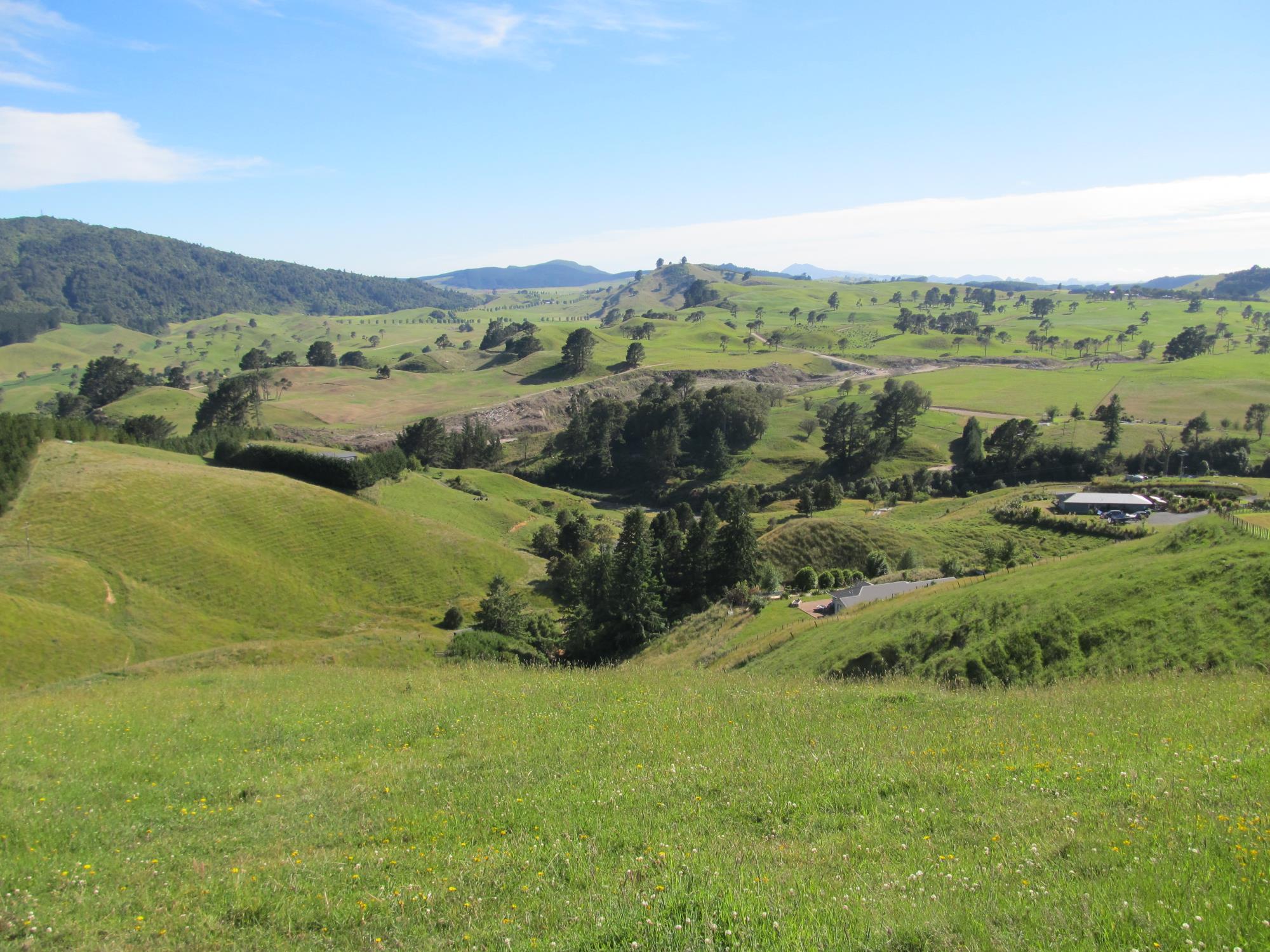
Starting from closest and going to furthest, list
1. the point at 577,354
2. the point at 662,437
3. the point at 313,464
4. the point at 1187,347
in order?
the point at 313,464 → the point at 662,437 → the point at 1187,347 → the point at 577,354

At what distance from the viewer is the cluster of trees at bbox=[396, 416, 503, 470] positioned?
113312 mm

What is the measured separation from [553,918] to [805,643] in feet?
75.0

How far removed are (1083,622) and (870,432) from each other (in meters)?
105

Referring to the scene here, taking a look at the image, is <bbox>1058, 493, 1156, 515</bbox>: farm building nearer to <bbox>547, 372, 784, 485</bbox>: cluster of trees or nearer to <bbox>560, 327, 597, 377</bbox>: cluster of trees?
<bbox>547, 372, 784, 485</bbox>: cluster of trees

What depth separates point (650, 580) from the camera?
4659 centimetres

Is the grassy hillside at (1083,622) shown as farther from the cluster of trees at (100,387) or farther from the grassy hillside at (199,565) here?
the cluster of trees at (100,387)

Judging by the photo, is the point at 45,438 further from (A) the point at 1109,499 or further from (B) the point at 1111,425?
(B) the point at 1111,425

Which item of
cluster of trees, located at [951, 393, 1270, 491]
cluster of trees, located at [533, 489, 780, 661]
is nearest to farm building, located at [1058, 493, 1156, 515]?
cluster of trees, located at [533, 489, 780, 661]

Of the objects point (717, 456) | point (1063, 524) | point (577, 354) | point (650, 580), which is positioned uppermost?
point (577, 354)

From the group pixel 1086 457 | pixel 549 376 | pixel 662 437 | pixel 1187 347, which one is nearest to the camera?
pixel 1086 457

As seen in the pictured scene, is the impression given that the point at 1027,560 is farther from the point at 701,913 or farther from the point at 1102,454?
the point at 1102,454

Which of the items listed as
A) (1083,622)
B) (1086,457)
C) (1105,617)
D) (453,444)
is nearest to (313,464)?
(453,444)

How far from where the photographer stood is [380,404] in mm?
146625

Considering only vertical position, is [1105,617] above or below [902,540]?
above
